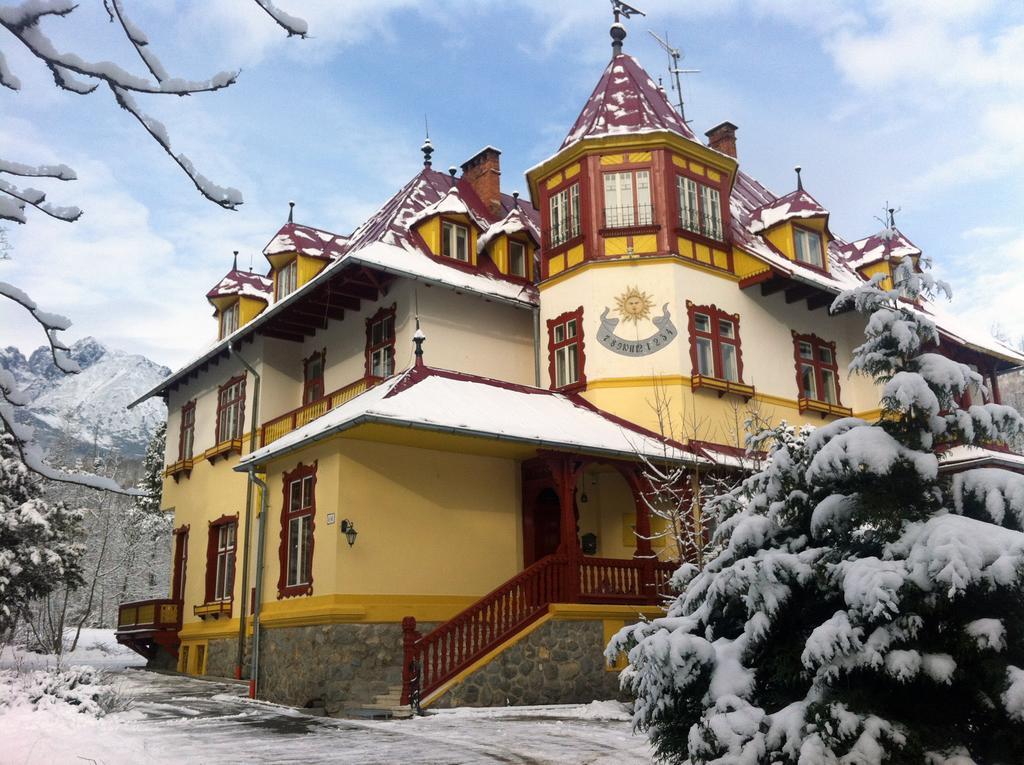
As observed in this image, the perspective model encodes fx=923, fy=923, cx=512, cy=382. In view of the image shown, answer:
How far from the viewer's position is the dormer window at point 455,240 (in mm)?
20469

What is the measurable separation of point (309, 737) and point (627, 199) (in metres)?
13.0

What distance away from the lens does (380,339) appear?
20031 mm

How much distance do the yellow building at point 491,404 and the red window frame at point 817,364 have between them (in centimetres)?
8

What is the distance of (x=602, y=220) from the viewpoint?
64.9 feet

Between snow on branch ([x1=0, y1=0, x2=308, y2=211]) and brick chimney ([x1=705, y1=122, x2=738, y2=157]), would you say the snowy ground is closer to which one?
snow on branch ([x1=0, y1=0, x2=308, y2=211])

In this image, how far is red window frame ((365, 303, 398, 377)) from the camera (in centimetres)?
1944

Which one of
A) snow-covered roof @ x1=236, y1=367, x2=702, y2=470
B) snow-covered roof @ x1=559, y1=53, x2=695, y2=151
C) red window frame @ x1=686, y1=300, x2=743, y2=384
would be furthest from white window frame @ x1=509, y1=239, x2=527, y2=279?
red window frame @ x1=686, y1=300, x2=743, y2=384

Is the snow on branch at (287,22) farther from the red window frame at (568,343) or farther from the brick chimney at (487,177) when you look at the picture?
the brick chimney at (487,177)

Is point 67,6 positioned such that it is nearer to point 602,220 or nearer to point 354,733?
point 354,733

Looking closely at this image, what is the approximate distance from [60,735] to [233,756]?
1.71 meters

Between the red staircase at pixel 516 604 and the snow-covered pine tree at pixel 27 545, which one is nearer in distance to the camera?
the red staircase at pixel 516 604

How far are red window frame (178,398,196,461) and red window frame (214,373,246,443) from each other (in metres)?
2.05

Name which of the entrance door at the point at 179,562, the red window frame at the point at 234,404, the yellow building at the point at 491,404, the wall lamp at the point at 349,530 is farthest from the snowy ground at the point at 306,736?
the entrance door at the point at 179,562

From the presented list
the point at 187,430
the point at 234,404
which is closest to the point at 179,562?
the point at 187,430
